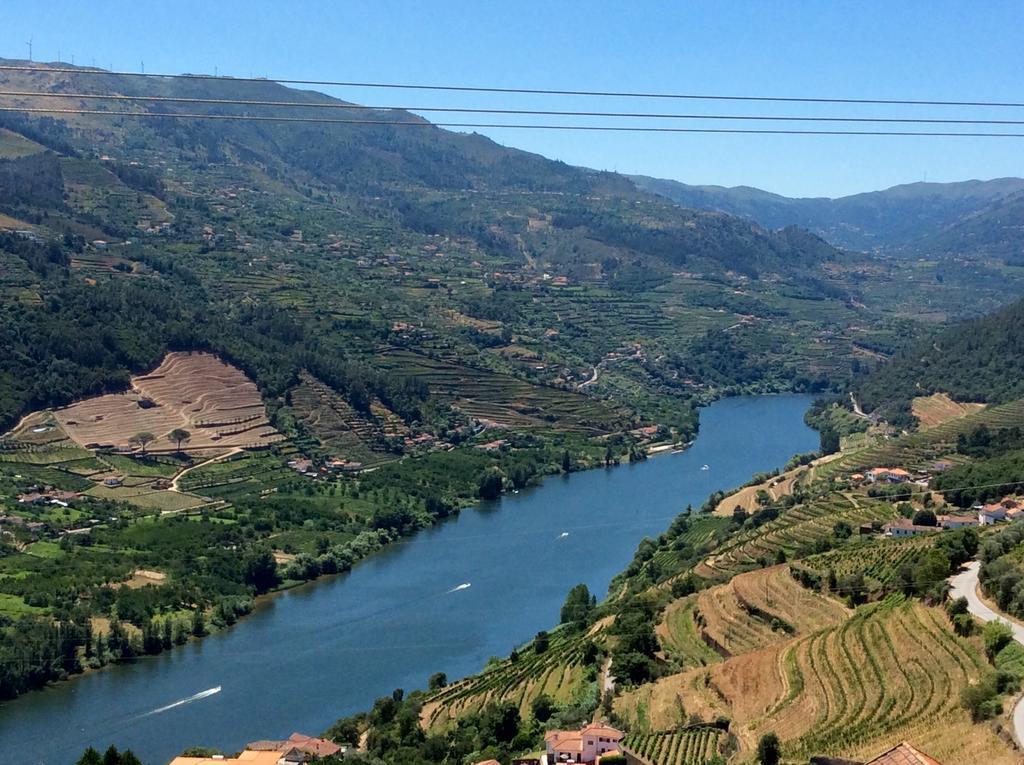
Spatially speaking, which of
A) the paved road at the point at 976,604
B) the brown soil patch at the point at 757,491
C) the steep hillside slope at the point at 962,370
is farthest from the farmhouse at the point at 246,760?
the steep hillside slope at the point at 962,370

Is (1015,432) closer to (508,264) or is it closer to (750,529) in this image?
(750,529)

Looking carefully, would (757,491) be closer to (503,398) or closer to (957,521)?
(957,521)

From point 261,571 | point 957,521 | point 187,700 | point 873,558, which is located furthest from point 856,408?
point 187,700

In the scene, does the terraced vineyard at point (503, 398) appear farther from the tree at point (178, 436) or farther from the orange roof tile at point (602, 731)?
the orange roof tile at point (602, 731)

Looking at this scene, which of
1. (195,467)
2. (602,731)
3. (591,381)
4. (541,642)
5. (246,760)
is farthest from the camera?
(591,381)

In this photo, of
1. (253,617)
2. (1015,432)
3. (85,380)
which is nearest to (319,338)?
(85,380)

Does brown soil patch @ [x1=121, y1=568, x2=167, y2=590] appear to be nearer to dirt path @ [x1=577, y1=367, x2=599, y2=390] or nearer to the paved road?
the paved road
